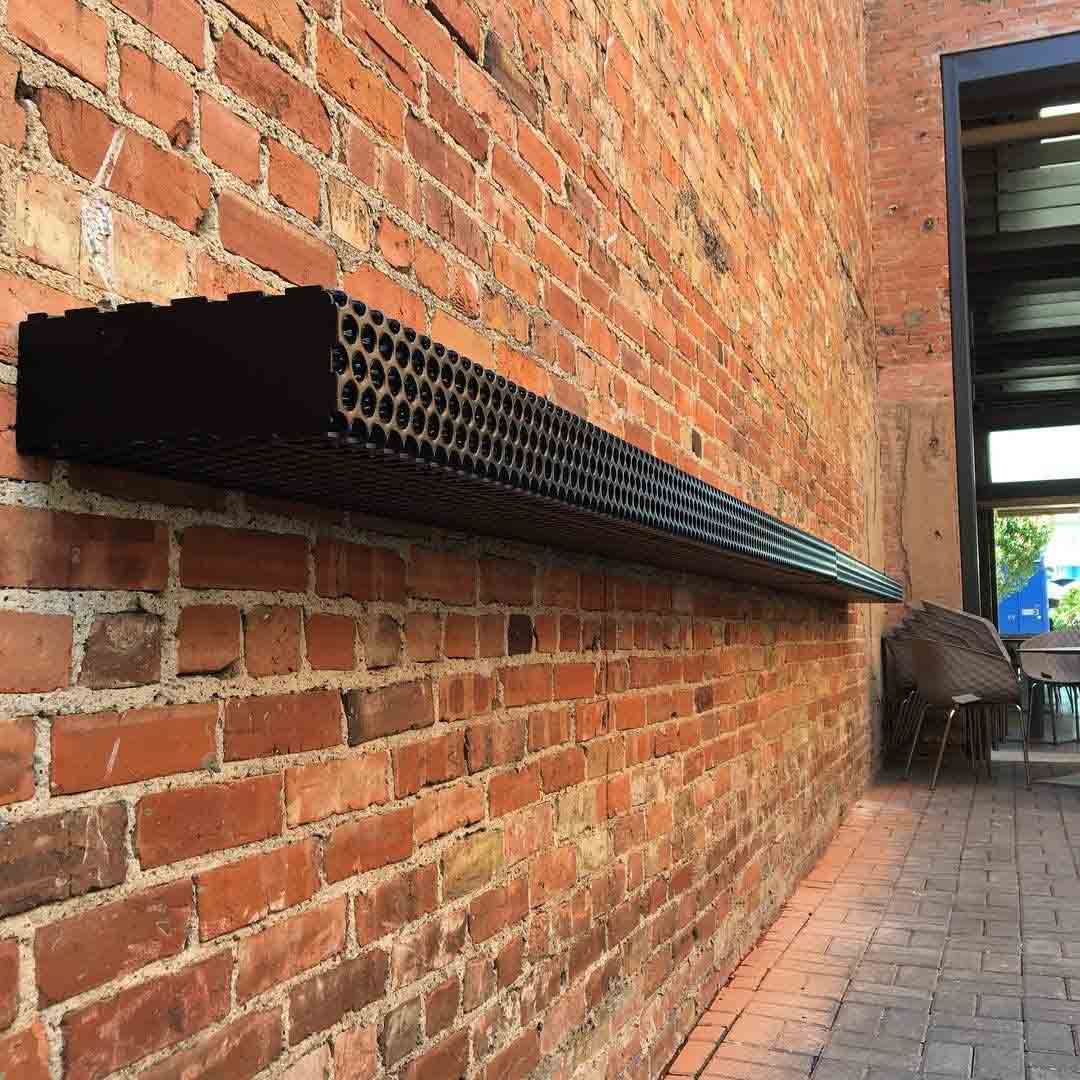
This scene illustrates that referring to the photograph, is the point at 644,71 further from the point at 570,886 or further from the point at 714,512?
the point at 570,886

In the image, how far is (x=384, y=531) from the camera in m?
1.45

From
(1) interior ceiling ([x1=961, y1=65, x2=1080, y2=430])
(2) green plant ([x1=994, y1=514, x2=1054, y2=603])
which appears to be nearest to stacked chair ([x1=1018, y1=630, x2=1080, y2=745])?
(2) green plant ([x1=994, y1=514, x2=1054, y2=603])

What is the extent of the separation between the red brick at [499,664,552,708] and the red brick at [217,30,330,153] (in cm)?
86

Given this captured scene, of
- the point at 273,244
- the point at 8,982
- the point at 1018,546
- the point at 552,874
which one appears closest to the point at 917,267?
the point at 1018,546

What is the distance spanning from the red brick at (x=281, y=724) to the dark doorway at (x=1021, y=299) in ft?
26.9

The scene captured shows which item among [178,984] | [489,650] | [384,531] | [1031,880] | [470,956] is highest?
[384,531]

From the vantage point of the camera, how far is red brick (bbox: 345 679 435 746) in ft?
4.46

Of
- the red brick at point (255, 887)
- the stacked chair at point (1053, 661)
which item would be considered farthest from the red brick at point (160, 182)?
the stacked chair at point (1053, 661)

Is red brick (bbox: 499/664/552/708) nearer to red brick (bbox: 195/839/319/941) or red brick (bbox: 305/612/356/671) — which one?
red brick (bbox: 305/612/356/671)

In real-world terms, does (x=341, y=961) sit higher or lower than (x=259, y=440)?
lower

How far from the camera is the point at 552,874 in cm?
193

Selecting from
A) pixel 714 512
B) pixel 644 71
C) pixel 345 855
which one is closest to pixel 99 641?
pixel 345 855

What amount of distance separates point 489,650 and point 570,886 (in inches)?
21.4

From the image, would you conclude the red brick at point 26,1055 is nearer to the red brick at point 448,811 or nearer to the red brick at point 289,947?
the red brick at point 289,947
